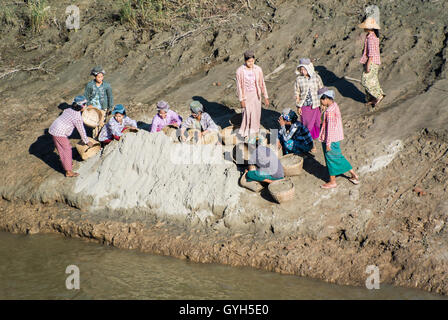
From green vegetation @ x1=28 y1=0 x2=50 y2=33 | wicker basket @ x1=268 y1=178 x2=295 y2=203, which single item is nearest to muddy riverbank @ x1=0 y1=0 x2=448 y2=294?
wicker basket @ x1=268 y1=178 x2=295 y2=203

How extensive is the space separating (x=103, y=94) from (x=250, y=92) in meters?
2.65

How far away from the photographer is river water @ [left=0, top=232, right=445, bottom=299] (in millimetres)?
5230

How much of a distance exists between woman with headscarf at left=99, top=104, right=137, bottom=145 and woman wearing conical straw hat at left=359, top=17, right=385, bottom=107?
360 centimetres

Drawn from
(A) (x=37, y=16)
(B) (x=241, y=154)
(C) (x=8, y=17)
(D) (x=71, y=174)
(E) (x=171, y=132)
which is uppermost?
(C) (x=8, y=17)

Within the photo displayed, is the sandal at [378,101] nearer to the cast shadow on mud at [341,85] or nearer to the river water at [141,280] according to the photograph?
the cast shadow on mud at [341,85]

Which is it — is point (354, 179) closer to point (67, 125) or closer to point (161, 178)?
point (161, 178)

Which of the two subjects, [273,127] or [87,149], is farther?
[87,149]

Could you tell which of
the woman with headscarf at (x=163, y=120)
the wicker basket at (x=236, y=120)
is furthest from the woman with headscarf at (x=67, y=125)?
the wicker basket at (x=236, y=120)

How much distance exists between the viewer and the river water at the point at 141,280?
206 inches

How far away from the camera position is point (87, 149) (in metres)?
7.58

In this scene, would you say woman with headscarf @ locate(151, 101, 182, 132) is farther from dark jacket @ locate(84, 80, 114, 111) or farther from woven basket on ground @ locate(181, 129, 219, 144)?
dark jacket @ locate(84, 80, 114, 111)

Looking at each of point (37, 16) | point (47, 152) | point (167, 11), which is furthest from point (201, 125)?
point (37, 16)

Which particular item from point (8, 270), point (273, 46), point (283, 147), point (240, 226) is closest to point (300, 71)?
point (283, 147)
